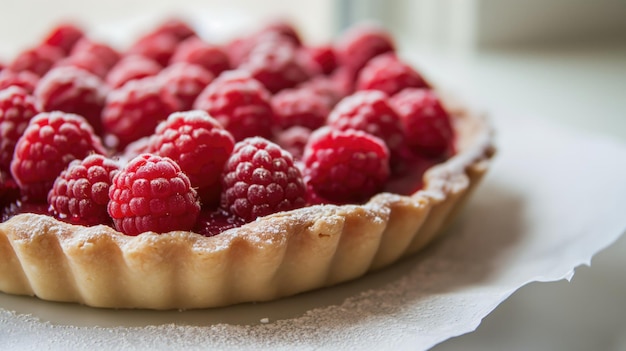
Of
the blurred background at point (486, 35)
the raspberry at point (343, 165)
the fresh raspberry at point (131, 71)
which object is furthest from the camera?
the blurred background at point (486, 35)

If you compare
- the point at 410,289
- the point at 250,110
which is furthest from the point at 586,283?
the point at 250,110

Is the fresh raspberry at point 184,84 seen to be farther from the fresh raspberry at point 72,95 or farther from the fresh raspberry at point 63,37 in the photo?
the fresh raspberry at point 63,37

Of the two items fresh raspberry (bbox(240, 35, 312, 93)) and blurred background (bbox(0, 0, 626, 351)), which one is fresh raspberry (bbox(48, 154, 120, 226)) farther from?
blurred background (bbox(0, 0, 626, 351))

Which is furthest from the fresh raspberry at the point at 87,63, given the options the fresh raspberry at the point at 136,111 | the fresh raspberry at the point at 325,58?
the fresh raspberry at the point at 325,58

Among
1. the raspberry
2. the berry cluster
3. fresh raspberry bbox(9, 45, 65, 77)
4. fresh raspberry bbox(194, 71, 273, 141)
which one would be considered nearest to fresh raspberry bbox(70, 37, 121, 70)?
the berry cluster

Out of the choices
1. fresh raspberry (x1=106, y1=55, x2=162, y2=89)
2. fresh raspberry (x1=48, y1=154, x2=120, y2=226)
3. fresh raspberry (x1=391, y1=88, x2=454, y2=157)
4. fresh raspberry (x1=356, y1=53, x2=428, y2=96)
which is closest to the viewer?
fresh raspberry (x1=48, y1=154, x2=120, y2=226)

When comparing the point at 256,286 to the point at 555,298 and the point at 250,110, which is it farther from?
the point at 555,298

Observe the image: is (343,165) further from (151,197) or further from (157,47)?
(157,47)
